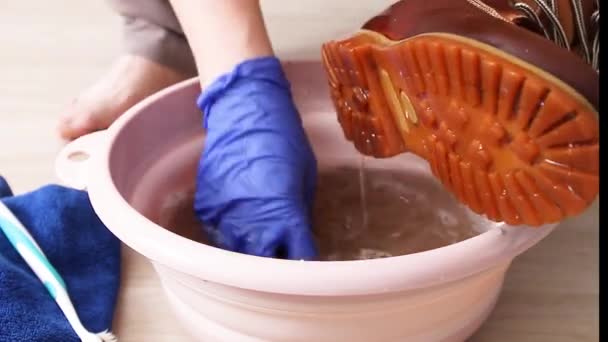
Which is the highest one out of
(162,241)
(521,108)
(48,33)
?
(521,108)

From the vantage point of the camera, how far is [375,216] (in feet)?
2.68

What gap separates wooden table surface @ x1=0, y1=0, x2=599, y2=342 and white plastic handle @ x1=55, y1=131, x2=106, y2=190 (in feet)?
0.35

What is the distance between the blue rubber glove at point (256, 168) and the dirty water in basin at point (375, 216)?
0.15ft

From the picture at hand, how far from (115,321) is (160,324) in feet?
0.13

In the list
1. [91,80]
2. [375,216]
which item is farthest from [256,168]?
[91,80]

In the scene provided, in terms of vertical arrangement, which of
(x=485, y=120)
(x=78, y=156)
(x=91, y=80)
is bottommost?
(x=91, y=80)

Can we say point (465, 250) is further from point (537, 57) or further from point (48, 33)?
point (48, 33)

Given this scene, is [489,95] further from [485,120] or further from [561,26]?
[561,26]

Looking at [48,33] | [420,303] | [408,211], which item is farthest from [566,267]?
[48,33]

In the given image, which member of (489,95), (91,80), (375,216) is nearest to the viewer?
(489,95)

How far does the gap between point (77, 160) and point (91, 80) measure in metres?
0.42

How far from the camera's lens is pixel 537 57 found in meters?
0.49

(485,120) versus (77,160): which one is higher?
(485,120)

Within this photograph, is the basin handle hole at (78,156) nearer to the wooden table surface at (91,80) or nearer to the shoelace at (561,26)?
Answer: the wooden table surface at (91,80)
